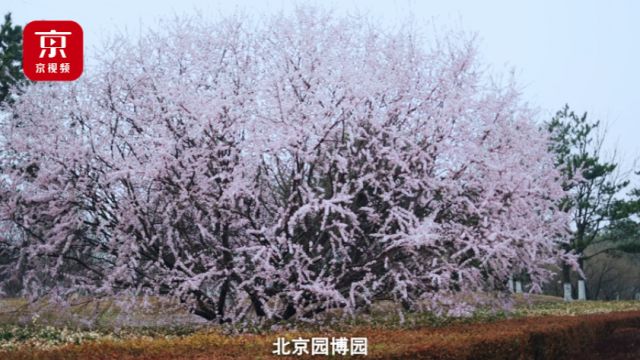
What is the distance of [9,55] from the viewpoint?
21.6 metres

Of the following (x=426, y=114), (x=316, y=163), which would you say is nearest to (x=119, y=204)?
(x=316, y=163)

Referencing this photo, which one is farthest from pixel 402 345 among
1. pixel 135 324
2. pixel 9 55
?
pixel 9 55

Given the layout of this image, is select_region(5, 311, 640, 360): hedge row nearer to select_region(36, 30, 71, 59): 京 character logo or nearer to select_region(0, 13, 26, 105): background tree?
select_region(36, 30, 71, 59): 京 character logo

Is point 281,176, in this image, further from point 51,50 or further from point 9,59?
point 9,59

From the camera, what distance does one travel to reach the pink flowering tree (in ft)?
38.4

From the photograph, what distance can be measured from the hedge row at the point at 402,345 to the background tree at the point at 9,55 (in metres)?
15.1

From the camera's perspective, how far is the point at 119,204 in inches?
508

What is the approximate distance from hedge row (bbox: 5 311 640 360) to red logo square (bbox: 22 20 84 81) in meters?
3.93

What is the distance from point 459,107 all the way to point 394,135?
1422 mm

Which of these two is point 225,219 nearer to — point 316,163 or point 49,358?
point 316,163

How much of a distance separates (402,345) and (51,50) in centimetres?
633

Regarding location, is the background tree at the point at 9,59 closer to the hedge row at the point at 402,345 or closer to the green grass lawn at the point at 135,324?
the green grass lawn at the point at 135,324

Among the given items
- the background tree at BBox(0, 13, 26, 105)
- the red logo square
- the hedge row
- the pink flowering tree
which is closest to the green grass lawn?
the pink flowering tree

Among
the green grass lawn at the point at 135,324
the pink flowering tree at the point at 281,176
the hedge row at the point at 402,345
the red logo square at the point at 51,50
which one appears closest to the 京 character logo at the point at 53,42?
the red logo square at the point at 51,50
